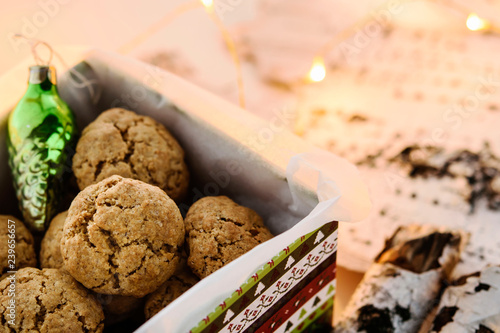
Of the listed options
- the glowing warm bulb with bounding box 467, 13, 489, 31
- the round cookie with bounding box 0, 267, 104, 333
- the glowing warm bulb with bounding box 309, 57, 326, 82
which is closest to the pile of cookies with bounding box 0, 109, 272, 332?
the round cookie with bounding box 0, 267, 104, 333

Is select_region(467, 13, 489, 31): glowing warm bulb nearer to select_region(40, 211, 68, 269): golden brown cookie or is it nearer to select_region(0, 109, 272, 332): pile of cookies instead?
select_region(0, 109, 272, 332): pile of cookies

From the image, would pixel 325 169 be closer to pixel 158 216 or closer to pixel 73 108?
pixel 158 216

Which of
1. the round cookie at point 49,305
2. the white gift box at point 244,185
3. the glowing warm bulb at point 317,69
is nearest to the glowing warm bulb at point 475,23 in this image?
the glowing warm bulb at point 317,69

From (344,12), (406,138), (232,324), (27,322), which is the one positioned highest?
(27,322)

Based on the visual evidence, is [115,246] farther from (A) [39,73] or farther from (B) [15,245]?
(A) [39,73]

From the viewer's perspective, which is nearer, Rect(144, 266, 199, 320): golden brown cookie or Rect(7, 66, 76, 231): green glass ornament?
Rect(144, 266, 199, 320): golden brown cookie

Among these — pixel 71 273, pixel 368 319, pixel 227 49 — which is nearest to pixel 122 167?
pixel 71 273

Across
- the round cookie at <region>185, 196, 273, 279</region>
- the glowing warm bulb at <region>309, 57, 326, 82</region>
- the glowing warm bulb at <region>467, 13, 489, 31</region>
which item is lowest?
the glowing warm bulb at <region>467, 13, 489, 31</region>
